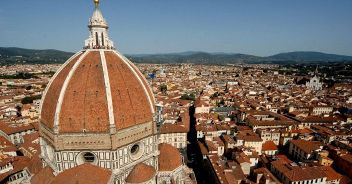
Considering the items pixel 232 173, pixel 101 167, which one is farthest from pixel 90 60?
pixel 232 173

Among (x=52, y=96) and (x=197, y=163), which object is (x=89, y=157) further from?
(x=197, y=163)

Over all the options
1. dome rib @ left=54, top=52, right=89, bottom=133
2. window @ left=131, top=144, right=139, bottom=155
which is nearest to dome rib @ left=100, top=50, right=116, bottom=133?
dome rib @ left=54, top=52, right=89, bottom=133

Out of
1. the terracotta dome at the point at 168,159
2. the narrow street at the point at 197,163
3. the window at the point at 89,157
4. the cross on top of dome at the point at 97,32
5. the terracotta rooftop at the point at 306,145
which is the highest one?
the cross on top of dome at the point at 97,32

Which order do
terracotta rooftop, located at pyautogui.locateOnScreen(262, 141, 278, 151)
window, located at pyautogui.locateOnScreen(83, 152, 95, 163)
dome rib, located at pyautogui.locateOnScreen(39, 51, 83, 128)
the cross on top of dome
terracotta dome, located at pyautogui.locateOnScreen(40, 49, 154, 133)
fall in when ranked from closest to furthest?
1. terracotta dome, located at pyautogui.locateOnScreen(40, 49, 154, 133)
2. window, located at pyautogui.locateOnScreen(83, 152, 95, 163)
3. dome rib, located at pyautogui.locateOnScreen(39, 51, 83, 128)
4. the cross on top of dome
5. terracotta rooftop, located at pyautogui.locateOnScreen(262, 141, 278, 151)

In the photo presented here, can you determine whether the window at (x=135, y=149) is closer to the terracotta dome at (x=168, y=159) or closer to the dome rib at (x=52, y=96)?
the terracotta dome at (x=168, y=159)

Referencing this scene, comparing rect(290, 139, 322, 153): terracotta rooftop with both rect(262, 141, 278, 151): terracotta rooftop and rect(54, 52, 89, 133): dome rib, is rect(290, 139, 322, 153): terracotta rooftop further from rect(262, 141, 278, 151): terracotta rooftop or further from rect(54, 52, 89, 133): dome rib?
rect(54, 52, 89, 133): dome rib

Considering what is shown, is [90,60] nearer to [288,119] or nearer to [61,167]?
[61,167]

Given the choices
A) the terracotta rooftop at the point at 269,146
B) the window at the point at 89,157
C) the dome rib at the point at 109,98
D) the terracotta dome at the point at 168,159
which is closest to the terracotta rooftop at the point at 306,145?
the terracotta rooftop at the point at 269,146

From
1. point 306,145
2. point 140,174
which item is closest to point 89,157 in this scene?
point 140,174
